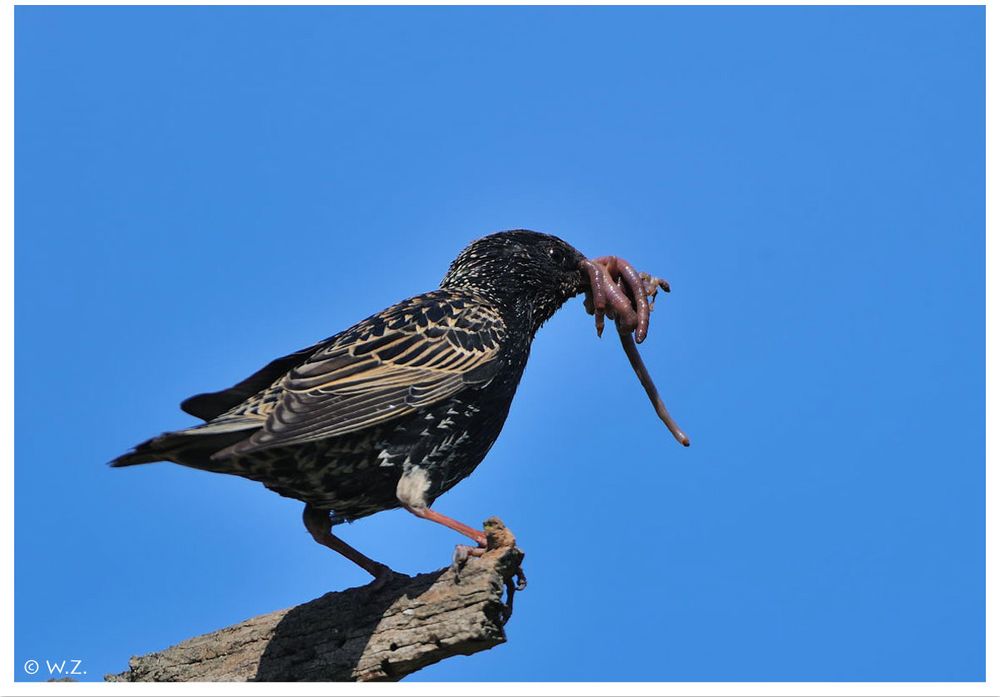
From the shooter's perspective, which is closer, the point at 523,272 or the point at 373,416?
the point at 373,416

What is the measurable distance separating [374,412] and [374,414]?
1 cm

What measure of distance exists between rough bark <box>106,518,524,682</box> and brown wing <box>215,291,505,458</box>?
3.41 feet

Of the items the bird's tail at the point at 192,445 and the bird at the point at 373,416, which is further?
the bird at the point at 373,416

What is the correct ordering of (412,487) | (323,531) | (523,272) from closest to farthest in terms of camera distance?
(412,487)
(323,531)
(523,272)

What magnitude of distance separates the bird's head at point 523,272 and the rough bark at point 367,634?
2274mm

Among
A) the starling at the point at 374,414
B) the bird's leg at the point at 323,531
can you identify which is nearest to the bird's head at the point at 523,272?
the starling at the point at 374,414

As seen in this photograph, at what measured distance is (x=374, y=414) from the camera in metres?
7.77

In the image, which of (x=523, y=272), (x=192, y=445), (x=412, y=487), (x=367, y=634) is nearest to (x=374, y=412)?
(x=412, y=487)

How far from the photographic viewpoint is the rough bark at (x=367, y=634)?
7.14 m

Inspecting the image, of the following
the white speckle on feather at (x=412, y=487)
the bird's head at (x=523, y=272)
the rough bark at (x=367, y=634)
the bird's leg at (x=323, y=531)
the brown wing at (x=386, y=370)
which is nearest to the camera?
the rough bark at (x=367, y=634)

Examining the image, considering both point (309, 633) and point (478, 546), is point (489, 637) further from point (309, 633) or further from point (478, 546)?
point (309, 633)

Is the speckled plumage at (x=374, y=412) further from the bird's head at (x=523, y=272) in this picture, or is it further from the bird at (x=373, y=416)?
the bird's head at (x=523, y=272)

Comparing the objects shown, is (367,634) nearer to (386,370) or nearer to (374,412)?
(374,412)

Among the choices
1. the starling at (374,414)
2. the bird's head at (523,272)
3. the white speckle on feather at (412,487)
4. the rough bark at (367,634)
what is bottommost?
the rough bark at (367,634)
